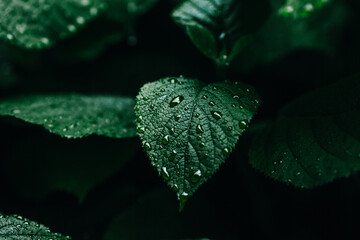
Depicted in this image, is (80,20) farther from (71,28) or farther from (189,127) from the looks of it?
(189,127)

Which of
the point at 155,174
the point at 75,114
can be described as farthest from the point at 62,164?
the point at 155,174

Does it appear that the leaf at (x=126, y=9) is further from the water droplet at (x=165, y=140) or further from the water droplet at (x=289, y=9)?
the water droplet at (x=165, y=140)

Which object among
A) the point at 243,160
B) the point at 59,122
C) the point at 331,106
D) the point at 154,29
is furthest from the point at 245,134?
the point at 154,29

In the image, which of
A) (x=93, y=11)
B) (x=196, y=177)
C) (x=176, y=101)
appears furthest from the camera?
(x=93, y=11)

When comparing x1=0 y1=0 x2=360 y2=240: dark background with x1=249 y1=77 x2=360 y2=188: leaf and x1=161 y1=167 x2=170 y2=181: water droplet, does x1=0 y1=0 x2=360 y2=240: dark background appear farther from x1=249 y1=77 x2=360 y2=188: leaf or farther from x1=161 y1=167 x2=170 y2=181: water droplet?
x1=161 y1=167 x2=170 y2=181: water droplet

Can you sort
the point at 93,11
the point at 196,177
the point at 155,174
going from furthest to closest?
the point at 155,174
the point at 93,11
the point at 196,177

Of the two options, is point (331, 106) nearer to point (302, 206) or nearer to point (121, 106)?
point (302, 206)

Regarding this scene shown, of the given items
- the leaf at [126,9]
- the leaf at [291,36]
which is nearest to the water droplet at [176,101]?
the leaf at [291,36]

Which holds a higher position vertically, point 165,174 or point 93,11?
point 93,11
